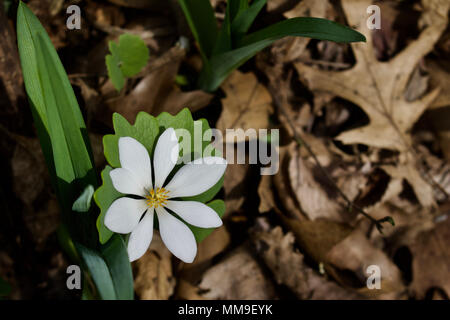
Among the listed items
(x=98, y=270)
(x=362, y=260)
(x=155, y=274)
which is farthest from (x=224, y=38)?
(x=362, y=260)

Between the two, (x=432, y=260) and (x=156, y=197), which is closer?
(x=156, y=197)

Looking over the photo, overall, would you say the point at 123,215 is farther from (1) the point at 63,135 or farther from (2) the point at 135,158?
(1) the point at 63,135

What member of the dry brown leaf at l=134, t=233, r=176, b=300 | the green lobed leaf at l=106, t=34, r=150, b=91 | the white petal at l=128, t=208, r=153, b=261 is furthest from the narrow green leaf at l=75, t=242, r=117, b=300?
the green lobed leaf at l=106, t=34, r=150, b=91

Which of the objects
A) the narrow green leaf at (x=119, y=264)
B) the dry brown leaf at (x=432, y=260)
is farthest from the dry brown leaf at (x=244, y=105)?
the dry brown leaf at (x=432, y=260)

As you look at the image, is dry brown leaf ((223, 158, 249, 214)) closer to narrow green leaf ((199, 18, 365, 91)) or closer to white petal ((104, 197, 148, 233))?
narrow green leaf ((199, 18, 365, 91))

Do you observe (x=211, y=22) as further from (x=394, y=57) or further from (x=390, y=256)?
(x=390, y=256)

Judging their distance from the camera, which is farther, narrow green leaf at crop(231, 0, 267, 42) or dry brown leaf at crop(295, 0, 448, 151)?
dry brown leaf at crop(295, 0, 448, 151)
